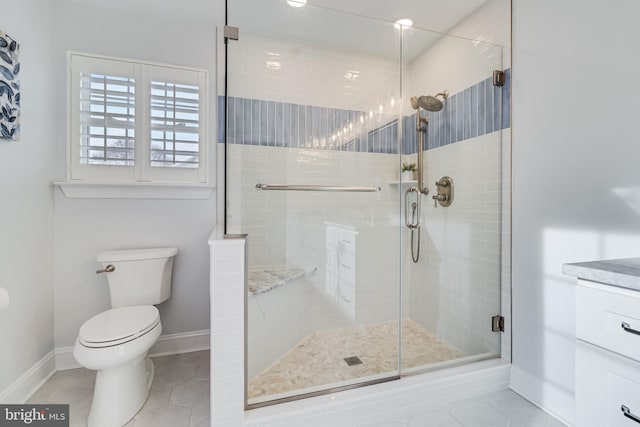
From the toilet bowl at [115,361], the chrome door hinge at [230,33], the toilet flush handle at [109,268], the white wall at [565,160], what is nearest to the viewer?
the white wall at [565,160]

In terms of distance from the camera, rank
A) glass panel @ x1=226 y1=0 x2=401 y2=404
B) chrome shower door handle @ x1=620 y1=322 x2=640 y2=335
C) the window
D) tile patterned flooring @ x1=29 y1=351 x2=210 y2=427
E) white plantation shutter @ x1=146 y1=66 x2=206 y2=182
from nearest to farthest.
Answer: chrome shower door handle @ x1=620 y1=322 x2=640 y2=335
tile patterned flooring @ x1=29 y1=351 x2=210 y2=427
glass panel @ x1=226 y1=0 x2=401 y2=404
the window
white plantation shutter @ x1=146 y1=66 x2=206 y2=182

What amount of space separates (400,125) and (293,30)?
3.09 ft

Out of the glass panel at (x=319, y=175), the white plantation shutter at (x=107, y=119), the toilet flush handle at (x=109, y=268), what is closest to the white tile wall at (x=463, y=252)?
the glass panel at (x=319, y=175)

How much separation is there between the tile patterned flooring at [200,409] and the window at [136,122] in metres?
1.32

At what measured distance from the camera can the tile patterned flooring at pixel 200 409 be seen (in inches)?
58.7

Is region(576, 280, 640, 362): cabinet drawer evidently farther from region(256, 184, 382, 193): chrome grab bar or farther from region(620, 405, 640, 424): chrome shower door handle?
region(256, 184, 382, 193): chrome grab bar

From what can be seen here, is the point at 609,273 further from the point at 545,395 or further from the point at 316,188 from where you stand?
the point at 316,188

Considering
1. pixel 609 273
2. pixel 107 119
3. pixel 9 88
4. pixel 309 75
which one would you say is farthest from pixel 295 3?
pixel 609 273

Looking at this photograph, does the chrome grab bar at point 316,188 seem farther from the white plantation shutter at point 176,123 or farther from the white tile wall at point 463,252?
the white plantation shutter at point 176,123

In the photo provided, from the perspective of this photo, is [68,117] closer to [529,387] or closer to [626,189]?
[626,189]

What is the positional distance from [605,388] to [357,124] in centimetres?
178

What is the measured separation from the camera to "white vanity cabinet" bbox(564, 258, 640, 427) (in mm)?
815

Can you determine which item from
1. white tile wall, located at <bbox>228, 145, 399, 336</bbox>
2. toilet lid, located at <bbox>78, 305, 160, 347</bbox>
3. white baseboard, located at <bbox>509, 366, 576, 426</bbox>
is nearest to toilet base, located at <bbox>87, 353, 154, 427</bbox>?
toilet lid, located at <bbox>78, 305, 160, 347</bbox>

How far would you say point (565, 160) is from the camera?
4.91 ft
